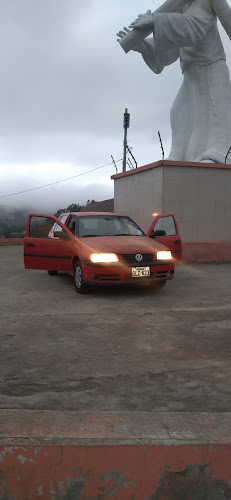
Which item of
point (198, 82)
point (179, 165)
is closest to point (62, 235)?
point (179, 165)

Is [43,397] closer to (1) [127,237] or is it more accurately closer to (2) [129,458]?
(2) [129,458]

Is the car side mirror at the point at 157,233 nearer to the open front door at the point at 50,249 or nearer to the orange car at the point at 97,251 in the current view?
the orange car at the point at 97,251

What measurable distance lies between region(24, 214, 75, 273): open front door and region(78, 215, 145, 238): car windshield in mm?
322

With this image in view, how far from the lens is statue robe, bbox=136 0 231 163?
1344 cm

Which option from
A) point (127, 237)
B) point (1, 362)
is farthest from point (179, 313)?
point (1, 362)

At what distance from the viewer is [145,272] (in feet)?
21.1

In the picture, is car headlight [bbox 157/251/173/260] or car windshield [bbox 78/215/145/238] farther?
car windshield [bbox 78/215/145/238]

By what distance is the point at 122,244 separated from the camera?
6.59 m

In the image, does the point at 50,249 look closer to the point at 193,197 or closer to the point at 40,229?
the point at 40,229

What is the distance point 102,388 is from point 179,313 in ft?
8.58

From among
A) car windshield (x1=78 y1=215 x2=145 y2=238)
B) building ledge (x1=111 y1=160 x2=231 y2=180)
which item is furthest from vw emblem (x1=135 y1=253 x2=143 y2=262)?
building ledge (x1=111 y1=160 x2=231 y2=180)

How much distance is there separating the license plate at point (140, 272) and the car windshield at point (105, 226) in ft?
4.17

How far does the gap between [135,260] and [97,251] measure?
2.08 feet

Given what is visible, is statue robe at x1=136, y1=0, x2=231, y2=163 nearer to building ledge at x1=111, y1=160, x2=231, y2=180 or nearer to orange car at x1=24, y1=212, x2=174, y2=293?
building ledge at x1=111, y1=160, x2=231, y2=180
